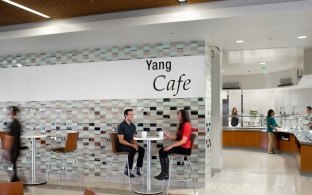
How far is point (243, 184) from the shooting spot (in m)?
6.05

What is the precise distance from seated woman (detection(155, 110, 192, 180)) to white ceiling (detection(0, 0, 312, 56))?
136cm

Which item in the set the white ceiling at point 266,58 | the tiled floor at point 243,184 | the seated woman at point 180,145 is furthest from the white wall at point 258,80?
the seated woman at point 180,145

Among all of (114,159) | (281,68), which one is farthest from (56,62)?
(281,68)

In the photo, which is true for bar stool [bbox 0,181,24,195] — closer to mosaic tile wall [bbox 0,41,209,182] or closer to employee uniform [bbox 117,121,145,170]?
employee uniform [bbox 117,121,145,170]

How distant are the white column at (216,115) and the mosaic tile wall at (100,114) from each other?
4.67ft

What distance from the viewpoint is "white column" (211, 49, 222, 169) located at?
7.25 metres

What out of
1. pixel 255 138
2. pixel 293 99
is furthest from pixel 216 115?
pixel 293 99

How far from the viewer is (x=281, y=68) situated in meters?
13.0

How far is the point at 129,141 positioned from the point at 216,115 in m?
2.26

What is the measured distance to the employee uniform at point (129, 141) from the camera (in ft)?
19.0

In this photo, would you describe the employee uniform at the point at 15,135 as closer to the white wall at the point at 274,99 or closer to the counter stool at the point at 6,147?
the counter stool at the point at 6,147

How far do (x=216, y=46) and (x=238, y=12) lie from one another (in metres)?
2.31

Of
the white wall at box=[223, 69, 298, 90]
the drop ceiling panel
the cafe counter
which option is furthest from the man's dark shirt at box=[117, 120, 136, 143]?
the white wall at box=[223, 69, 298, 90]

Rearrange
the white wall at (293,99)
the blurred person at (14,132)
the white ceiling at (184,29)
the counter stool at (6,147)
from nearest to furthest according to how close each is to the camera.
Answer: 1. the white ceiling at (184,29)
2. the blurred person at (14,132)
3. the counter stool at (6,147)
4. the white wall at (293,99)
